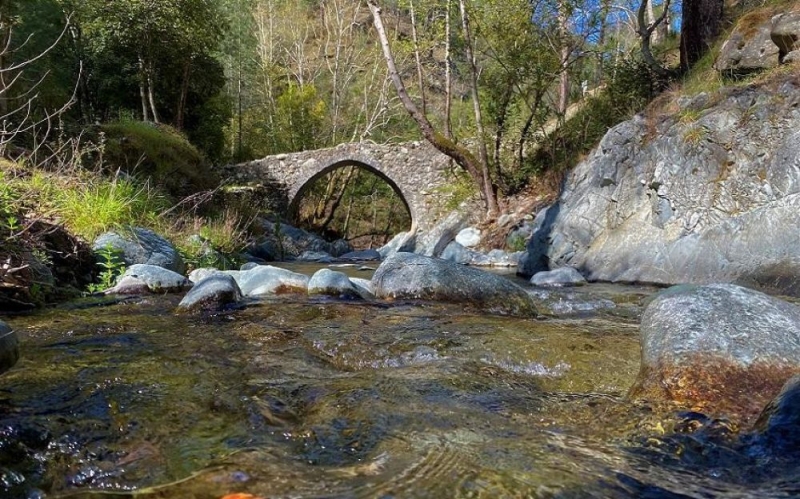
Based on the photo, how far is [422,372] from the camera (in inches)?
95.3

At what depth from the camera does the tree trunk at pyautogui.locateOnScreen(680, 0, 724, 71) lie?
9508 mm

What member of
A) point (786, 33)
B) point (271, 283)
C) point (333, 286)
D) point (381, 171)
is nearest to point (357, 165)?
point (381, 171)

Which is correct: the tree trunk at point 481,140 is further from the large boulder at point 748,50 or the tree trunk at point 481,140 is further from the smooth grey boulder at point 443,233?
the large boulder at point 748,50

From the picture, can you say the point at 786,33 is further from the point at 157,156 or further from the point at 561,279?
the point at 157,156

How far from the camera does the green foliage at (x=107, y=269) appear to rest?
14.8 feet

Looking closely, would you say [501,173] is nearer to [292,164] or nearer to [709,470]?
[292,164]

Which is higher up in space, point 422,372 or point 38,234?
point 38,234

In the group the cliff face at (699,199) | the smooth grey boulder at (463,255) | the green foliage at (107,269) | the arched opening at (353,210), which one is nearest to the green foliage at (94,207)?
the green foliage at (107,269)

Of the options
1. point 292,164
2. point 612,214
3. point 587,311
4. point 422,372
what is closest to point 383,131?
point 292,164

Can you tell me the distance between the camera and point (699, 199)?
20.9ft

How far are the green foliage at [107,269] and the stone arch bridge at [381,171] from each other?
11272 millimetres

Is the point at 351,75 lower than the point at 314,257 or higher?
higher

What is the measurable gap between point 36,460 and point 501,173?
12.1 meters

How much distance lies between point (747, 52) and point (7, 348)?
9010 mm
